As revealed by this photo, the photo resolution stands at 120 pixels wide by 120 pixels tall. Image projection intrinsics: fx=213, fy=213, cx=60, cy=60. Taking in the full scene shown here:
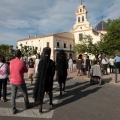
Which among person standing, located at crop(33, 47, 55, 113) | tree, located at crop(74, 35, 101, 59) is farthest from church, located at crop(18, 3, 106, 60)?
person standing, located at crop(33, 47, 55, 113)

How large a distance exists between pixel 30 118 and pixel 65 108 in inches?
54.1

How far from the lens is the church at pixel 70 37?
214 feet

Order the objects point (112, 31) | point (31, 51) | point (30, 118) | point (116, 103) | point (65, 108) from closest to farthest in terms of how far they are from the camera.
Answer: point (30, 118) < point (65, 108) < point (116, 103) < point (112, 31) < point (31, 51)

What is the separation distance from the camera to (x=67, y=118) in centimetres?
541

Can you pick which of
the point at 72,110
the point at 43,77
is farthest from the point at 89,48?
the point at 43,77

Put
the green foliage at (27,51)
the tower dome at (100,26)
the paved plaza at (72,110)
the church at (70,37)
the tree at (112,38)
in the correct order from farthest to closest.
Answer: the tower dome at (100,26), the church at (70,37), the green foliage at (27,51), the tree at (112,38), the paved plaza at (72,110)

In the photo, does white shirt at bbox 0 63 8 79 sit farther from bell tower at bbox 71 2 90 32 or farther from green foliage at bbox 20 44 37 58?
bell tower at bbox 71 2 90 32

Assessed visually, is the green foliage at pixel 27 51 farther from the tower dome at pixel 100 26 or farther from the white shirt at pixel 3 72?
the white shirt at pixel 3 72

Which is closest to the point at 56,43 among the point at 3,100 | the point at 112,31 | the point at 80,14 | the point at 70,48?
the point at 70,48

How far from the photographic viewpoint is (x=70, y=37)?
70125mm

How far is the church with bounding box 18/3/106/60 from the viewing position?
65312mm

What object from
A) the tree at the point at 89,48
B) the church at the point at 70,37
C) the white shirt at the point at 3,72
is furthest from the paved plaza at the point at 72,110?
the church at the point at 70,37

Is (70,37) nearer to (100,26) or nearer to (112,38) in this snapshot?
(100,26)

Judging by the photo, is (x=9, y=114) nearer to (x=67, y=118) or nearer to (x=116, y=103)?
(x=67, y=118)
